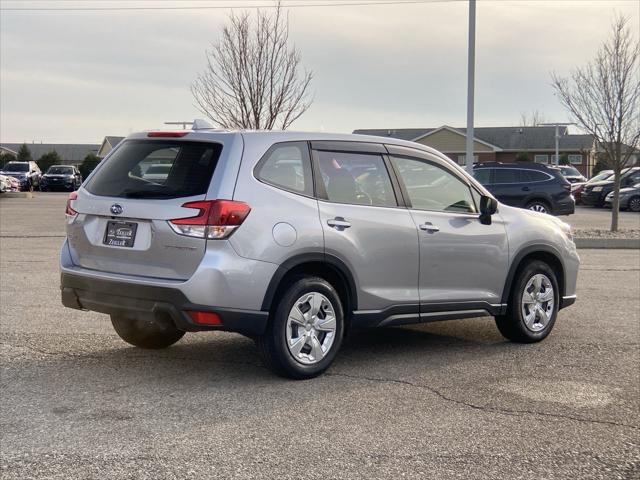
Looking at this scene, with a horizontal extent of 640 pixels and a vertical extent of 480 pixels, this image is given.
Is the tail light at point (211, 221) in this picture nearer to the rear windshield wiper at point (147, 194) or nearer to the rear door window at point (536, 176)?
the rear windshield wiper at point (147, 194)

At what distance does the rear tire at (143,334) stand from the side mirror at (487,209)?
2.70 m

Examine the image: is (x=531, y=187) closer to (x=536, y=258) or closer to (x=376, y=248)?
(x=536, y=258)

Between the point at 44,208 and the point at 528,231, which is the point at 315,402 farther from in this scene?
the point at 44,208

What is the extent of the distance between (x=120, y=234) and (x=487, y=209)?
3071mm

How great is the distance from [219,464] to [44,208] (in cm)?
Answer: 2731

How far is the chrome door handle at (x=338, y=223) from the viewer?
20.5 ft

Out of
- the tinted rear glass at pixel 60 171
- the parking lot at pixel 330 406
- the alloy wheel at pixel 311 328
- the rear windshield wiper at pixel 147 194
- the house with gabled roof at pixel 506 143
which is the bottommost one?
the parking lot at pixel 330 406

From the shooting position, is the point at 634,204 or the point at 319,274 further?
Answer: the point at 634,204

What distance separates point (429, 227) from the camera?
692cm

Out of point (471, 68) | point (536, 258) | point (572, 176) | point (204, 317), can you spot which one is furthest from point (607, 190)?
point (204, 317)

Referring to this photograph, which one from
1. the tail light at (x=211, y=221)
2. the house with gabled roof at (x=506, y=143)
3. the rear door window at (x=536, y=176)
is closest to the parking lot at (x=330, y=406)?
the tail light at (x=211, y=221)

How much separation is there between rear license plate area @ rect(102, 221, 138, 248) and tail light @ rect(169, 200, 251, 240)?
366mm

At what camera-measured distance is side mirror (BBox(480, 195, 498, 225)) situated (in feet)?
23.9

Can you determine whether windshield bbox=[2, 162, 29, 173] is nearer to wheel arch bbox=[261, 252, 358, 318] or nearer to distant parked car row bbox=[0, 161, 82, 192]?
distant parked car row bbox=[0, 161, 82, 192]
